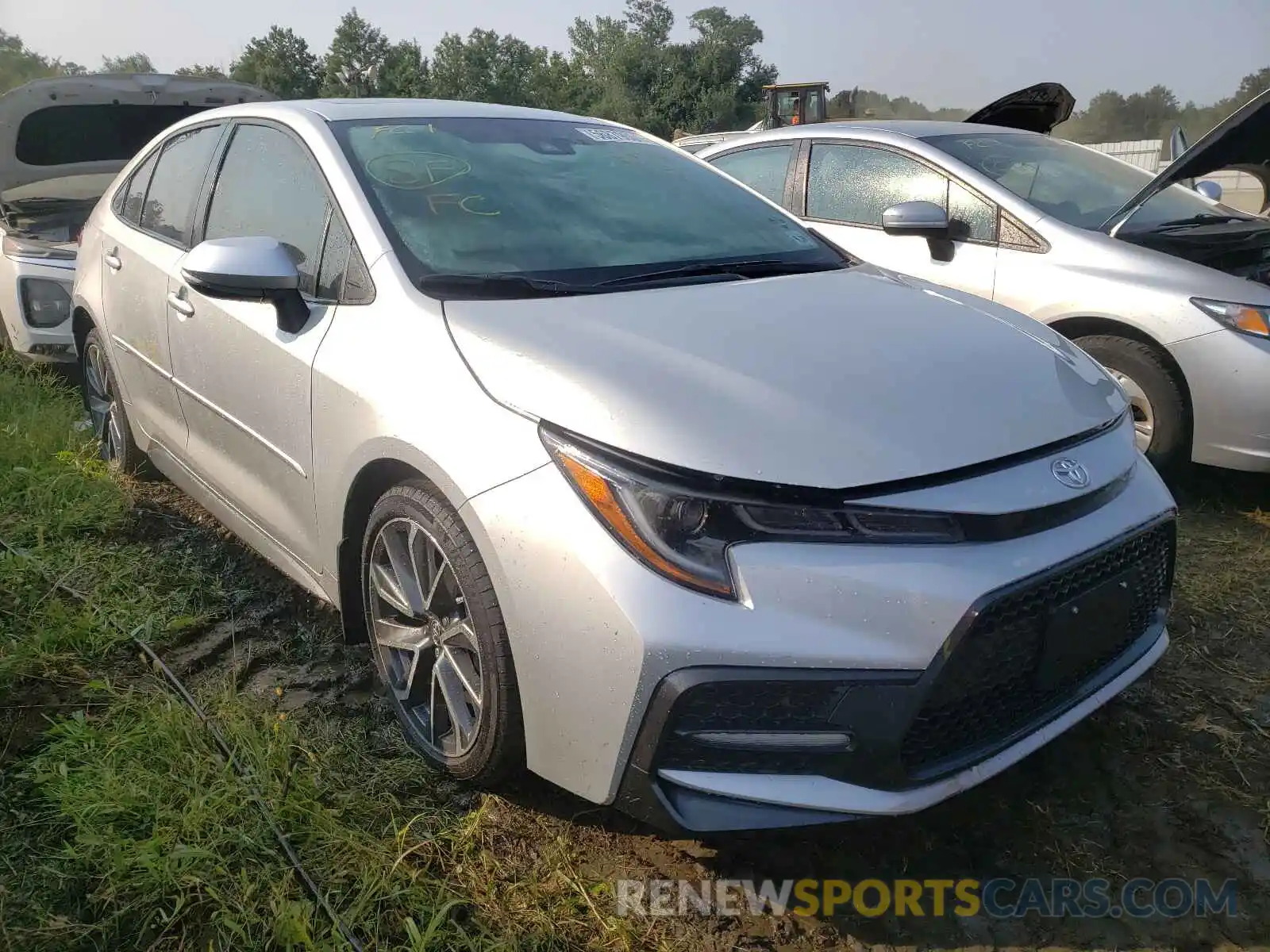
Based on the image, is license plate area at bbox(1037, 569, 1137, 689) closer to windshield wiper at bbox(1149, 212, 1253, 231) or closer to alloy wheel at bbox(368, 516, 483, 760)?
alloy wheel at bbox(368, 516, 483, 760)

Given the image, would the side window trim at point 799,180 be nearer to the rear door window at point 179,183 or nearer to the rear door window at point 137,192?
the rear door window at point 179,183

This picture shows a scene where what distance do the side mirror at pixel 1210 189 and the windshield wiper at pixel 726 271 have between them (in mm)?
3383

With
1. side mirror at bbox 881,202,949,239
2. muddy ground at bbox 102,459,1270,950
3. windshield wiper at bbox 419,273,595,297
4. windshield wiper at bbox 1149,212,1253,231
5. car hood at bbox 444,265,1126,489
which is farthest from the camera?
windshield wiper at bbox 1149,212,1253,231

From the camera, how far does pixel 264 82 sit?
65.8 metres

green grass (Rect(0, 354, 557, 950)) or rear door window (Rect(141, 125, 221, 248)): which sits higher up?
rear door window (Rect(141, 125, 221, 248))

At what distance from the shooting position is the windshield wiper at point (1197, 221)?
4.11 metres

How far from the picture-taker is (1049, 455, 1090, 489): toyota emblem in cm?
184

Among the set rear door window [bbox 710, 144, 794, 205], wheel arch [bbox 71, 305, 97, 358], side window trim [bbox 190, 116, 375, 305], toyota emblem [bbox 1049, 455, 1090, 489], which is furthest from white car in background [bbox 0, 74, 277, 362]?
toyota emblem [bbox 1049, 455, 1090, 489]

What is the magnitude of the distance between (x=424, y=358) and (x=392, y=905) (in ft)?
3.53

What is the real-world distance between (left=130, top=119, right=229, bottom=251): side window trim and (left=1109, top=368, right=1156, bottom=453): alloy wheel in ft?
10.9

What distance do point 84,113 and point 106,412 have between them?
236 cm

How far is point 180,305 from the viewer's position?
9.81 feet

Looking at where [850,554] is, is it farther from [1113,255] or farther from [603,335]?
[1113,255]

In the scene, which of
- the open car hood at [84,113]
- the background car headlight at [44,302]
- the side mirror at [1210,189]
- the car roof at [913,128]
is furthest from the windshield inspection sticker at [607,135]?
the side mirror at [1210,189]
